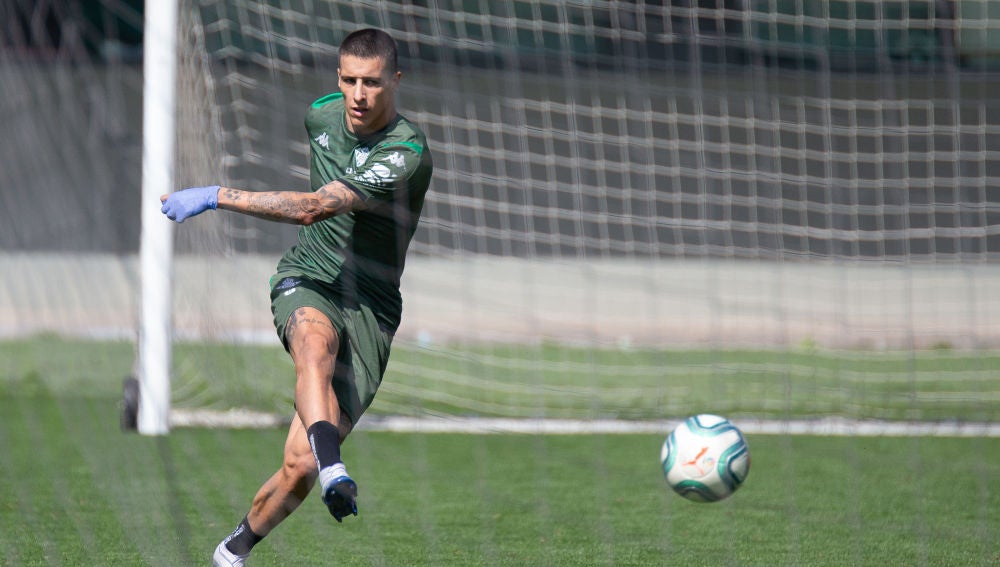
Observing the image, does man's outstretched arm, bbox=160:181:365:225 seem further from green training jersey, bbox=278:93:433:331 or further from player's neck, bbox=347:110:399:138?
player's neck, bbox=347:110:399:138

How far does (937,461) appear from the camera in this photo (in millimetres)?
7039

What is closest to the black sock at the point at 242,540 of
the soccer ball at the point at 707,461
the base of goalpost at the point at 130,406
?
the soccer ball at the point at 707,461

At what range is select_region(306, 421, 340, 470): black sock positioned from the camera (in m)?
3.54

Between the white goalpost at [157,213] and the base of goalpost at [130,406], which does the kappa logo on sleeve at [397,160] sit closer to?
the white goalpost at [157,213]

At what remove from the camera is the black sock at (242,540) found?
397cm

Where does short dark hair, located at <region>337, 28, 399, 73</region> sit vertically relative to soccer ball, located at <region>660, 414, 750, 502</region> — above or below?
above

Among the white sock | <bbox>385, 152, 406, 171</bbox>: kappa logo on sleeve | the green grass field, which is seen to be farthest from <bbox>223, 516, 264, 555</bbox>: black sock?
<bbox>385, 152, 406, 171</bbox>: kappa logo on sleeve

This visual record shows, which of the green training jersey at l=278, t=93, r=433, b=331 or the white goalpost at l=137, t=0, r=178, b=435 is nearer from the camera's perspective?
the green training jersey at l=278, t=93, r=433, b=331

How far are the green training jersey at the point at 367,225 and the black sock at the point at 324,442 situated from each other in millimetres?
617

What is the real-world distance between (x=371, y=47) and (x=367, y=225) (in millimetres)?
633

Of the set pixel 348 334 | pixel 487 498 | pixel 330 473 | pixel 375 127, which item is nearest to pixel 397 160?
pixel 375 127

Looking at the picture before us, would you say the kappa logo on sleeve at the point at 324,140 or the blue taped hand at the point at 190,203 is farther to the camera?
the kappa logo on sleeve at the point at 324,140

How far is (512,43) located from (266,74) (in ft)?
8.48

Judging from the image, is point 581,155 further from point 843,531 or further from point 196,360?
point 843,531
